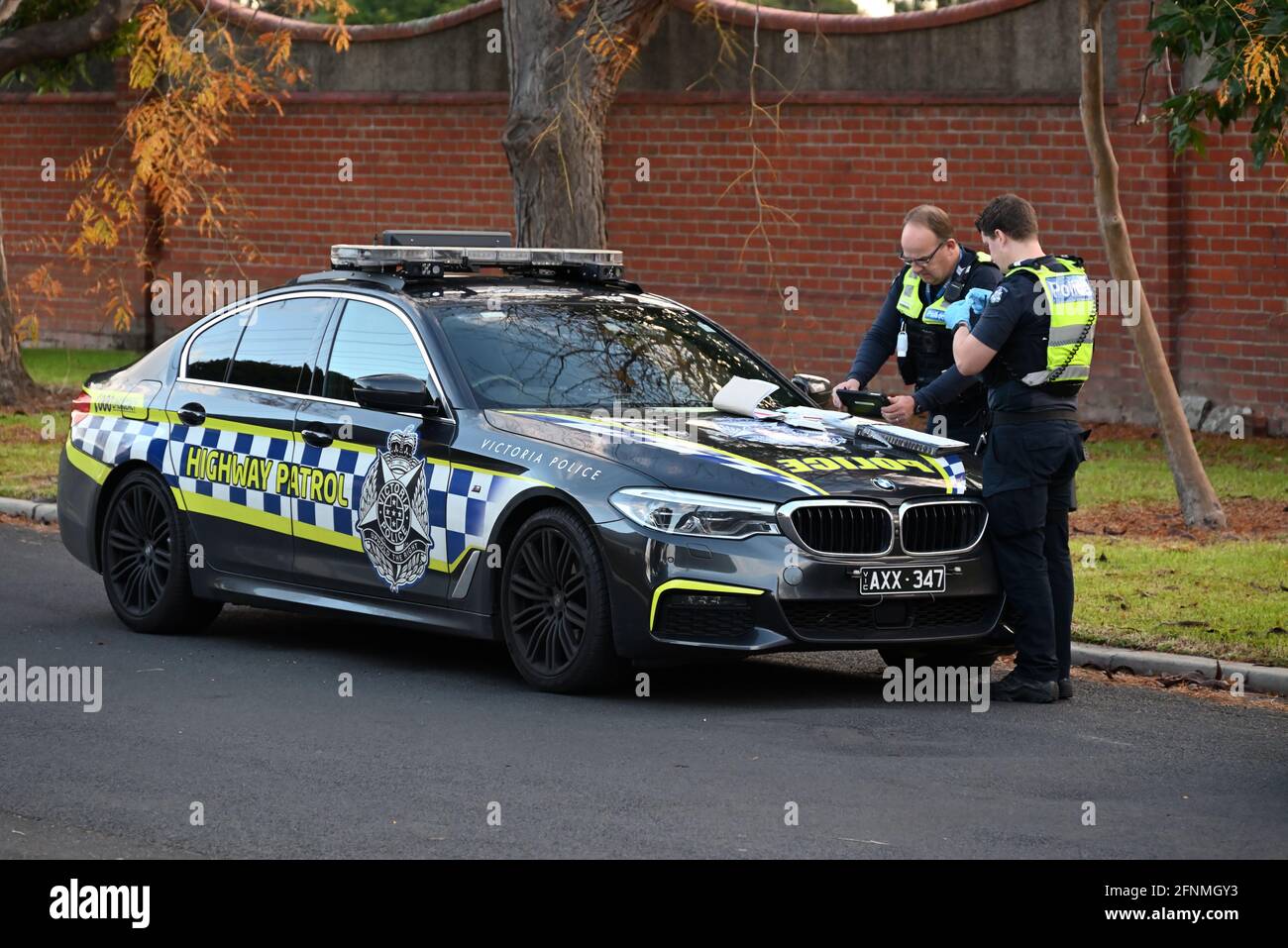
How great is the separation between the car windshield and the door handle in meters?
0.70

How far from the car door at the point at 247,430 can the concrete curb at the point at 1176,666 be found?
11.6ft

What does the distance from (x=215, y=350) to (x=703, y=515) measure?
10.4ft

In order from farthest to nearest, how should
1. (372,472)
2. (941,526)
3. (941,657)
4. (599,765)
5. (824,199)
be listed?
1. (824,199)
2. (941,657)
3. (372,472)
4. (941,526)
5. (599,765)

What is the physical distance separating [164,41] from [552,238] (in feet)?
19.9

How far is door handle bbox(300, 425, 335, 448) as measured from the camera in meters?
9.14

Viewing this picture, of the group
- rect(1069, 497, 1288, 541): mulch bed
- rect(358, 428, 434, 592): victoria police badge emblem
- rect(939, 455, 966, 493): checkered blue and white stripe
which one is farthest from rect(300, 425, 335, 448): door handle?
rect(1069, 497, 1288, 541): mulch bed

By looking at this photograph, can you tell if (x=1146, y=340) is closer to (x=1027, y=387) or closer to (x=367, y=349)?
(x=1027, y=387)

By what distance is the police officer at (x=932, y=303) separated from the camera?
30.6 feet

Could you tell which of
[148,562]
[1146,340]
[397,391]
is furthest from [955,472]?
[1146,340]

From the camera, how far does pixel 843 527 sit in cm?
795

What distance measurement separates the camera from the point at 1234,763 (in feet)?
24.6

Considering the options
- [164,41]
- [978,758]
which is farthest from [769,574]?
[164,41]
